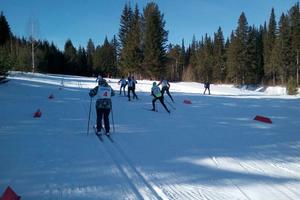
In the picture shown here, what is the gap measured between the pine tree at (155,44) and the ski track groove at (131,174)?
4490 centimetres

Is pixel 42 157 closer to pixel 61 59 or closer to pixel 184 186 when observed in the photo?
pixel 184 186

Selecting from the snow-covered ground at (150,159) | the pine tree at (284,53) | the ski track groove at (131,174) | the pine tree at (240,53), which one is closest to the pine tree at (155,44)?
the pine tree at (240,53)

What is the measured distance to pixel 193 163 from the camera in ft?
25.0

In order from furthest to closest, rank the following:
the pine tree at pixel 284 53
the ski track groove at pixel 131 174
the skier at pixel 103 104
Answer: the pine tree at pixel 284 53, the skier at pixel 103 104, the ski track groove at pixel 131 174

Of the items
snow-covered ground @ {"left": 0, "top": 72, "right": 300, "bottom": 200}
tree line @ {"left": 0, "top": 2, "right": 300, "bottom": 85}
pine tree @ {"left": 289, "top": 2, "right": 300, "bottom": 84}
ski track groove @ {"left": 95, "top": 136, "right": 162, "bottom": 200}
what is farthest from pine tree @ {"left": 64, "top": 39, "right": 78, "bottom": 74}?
ski track groove @ {"left": 95, "top": 136, "right": 162, "bottom": 200}

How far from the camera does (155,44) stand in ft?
176

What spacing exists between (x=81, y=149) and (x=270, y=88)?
171 feet

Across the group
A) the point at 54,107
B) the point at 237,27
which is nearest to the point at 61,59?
the point at 237,27

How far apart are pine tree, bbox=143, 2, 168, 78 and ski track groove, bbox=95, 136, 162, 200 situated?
44.9 m

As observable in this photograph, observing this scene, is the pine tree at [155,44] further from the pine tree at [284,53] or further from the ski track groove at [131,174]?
the ski track groove at [131,174]

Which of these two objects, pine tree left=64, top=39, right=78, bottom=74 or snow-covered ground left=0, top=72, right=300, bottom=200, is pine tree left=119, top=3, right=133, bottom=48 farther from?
snow-covered ground left=0, top=72, right=300, bottom=200

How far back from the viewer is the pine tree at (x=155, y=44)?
53.5 metres

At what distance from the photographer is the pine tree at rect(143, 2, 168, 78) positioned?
2108 inches

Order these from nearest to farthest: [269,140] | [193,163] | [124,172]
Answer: [124,172] → [193,163] → [269,140]
